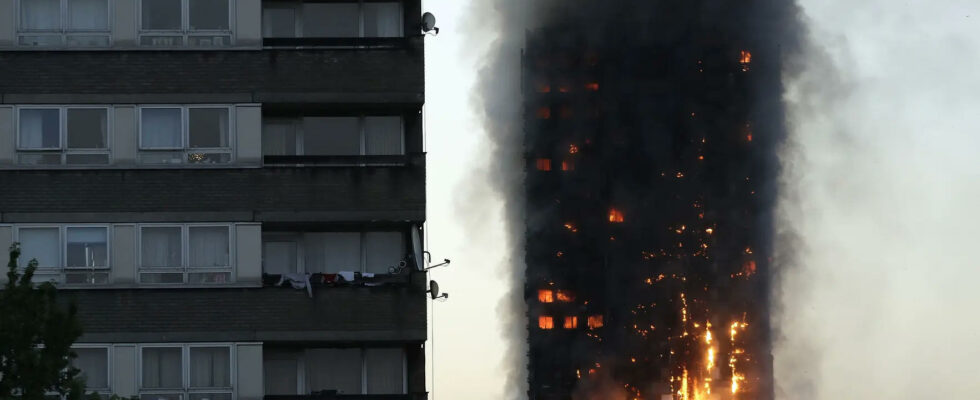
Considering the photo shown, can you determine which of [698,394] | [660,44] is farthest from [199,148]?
[660,44]

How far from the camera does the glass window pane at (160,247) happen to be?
41375 millimetres

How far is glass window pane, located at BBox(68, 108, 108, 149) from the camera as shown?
4169cm

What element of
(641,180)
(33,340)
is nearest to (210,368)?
(33,340)

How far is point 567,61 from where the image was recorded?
130 meters

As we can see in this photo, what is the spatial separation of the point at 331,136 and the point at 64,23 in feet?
19.7

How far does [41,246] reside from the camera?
41.2m

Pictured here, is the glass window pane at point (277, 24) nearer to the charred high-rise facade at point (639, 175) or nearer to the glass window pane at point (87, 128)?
the glass window pane at point (87, 128)

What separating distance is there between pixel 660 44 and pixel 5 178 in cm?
9031

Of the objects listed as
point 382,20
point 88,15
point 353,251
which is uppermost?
point 88,15

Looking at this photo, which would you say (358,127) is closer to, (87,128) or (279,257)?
(279,257)

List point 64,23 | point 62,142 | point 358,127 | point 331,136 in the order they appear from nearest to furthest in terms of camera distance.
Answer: point 62,142, point 64,23, point 331,136, point 358,127

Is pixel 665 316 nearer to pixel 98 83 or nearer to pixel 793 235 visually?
pixel 793 235

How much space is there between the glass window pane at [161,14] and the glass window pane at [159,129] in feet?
5.95

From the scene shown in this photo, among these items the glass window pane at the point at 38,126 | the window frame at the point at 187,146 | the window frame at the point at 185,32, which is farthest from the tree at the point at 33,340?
the window frame at the point at 185,32
